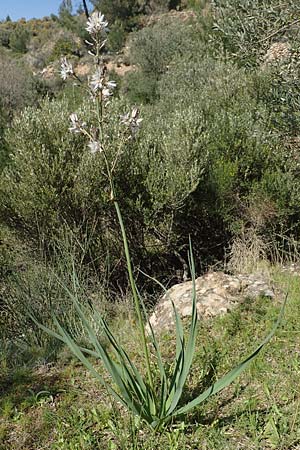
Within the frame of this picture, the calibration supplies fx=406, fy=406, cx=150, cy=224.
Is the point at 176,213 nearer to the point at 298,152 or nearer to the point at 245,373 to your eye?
the point at 298,152

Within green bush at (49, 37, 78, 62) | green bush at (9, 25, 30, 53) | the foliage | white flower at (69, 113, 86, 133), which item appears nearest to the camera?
white flower at (69, 113, 86, 133)

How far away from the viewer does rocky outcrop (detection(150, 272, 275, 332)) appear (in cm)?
399

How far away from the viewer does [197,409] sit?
2604 mm

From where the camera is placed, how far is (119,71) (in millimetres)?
26969

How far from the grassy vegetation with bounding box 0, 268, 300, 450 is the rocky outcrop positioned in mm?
245

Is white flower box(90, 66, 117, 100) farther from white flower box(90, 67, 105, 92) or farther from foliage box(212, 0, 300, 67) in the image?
foliage box(212, 0, 300, 67)

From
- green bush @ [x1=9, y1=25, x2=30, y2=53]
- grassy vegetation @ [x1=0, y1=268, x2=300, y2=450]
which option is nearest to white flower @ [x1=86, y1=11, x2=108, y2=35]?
grassy vegetation @ [x1=0, y1=268, x2=300, y2=450]

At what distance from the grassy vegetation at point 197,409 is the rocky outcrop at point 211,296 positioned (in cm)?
25

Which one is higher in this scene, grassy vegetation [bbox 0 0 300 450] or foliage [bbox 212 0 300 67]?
foliage [bbox 212 0 300 67]

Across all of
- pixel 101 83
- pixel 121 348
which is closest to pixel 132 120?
pixel 101 83

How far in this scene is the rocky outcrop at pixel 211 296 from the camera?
3992 mm

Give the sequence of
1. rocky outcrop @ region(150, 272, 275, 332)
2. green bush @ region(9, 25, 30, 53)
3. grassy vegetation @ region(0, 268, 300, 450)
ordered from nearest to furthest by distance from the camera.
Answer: grassy vegetation @ region(0, 268, 300, 450)
rocky outcrop @ region(150, 272, 275, 332)
green bush @ region(9, 25, 30, 53)

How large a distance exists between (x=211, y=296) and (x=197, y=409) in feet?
5.46

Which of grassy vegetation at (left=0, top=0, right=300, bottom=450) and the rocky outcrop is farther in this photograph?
the rocky outcrop
